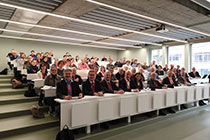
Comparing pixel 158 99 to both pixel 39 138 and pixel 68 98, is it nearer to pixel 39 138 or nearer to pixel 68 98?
pixel 68 98

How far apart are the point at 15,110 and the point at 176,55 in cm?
1044

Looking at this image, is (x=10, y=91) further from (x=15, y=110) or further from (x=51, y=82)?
(x=51, y=82)

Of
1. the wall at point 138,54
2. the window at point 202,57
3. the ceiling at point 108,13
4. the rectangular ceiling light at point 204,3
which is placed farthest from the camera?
the wall at point 138,54

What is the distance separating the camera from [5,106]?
11.1ft

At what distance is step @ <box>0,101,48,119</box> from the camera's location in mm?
3019

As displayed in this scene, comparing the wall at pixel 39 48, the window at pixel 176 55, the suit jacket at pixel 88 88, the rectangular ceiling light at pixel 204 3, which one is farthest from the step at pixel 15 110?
the window at pixel 176 55

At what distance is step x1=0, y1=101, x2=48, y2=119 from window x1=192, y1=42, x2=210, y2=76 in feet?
31.4

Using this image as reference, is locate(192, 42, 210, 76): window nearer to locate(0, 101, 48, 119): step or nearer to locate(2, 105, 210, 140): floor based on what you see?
locate(2, 105, 210, 140): floor

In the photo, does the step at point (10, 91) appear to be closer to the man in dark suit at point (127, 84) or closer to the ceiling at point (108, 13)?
the ceiling at point (108, 13)

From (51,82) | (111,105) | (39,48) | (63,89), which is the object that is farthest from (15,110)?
(39,48)

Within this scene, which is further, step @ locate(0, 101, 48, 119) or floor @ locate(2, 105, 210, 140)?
step @ locate(0, 101, 48, 119)

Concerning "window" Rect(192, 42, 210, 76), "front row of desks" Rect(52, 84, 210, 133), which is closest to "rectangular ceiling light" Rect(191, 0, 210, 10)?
"front row of desks" Rect(52, 84, 210, 133)

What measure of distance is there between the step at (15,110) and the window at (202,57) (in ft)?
31.4

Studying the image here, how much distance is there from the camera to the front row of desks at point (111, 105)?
2.50 meters
